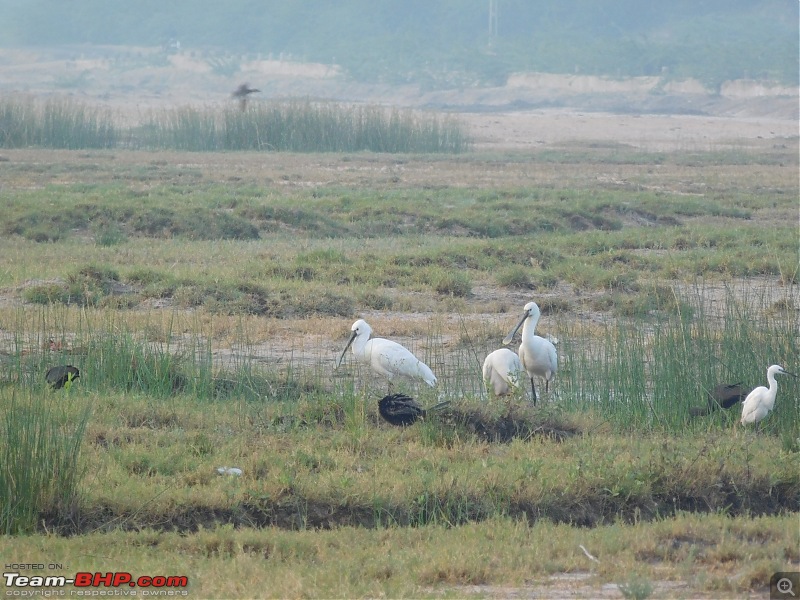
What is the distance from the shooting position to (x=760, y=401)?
716 centimetres

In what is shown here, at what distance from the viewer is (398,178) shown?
24500 millimetres

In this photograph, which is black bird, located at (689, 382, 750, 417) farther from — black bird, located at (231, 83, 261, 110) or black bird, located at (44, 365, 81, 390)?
black bird, located at (231, 83, 261, 110)

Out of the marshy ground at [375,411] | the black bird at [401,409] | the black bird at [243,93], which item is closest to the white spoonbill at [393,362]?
the marshy ground at [375,411]

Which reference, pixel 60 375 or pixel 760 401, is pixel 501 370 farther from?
pixel 60 375

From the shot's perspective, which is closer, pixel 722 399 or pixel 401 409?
pixel 401 409

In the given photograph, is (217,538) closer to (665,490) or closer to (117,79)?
(665,490)

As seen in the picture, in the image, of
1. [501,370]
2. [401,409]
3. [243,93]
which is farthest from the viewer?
[243,93]

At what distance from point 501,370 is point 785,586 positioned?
12.0ft

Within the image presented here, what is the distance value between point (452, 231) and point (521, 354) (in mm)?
9309

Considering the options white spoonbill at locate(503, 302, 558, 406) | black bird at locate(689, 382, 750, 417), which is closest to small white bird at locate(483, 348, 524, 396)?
white spoonbill at locate(503, 302, 558, 406)

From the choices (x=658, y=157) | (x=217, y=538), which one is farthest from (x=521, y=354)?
(x=658, y=157)
